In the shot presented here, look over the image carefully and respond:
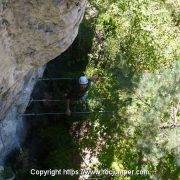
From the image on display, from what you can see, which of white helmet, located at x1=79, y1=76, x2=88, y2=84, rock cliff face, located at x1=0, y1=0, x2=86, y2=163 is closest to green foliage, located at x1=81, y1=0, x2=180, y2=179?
white helmet, located at x1=79, y1=76, x2=88, y2=84

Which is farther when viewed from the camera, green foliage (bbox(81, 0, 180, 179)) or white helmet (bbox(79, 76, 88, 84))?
white helmet (bbox(79, 76, 88, 84))

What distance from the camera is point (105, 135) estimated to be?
375 inches

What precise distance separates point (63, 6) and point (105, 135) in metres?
4.76

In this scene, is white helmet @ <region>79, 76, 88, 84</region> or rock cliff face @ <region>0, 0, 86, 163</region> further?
white helmet @ <region>79, 76, 88, 84</region>

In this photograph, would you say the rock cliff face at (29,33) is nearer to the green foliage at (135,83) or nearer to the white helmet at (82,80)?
the white helmet at (82,80)

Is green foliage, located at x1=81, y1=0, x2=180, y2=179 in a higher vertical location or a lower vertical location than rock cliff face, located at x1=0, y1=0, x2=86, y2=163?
lower

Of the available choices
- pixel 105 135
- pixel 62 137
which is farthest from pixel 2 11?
pixel 105 135

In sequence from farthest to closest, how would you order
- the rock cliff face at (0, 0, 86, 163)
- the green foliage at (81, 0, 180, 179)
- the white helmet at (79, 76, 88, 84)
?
the white helmet at (79, 76, 88, 84), the green foliage at (81, 0, 180, 179), the rock cliff face at (0, 0, 86, 163)

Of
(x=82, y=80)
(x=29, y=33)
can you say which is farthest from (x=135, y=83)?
(x=29, y=33)

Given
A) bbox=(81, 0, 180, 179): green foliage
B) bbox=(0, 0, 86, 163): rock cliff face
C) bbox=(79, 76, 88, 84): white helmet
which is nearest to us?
bbox=(0, 0, 86, 163): rock cliff face

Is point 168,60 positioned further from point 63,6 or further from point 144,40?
point 63,6

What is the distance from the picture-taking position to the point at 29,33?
5656 millimetres

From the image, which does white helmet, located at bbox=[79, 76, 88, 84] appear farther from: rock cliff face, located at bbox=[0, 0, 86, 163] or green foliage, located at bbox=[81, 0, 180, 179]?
rock cliff face, located at bbox=[0, 0, 86, 163]

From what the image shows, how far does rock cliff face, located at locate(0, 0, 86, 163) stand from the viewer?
521 cm
